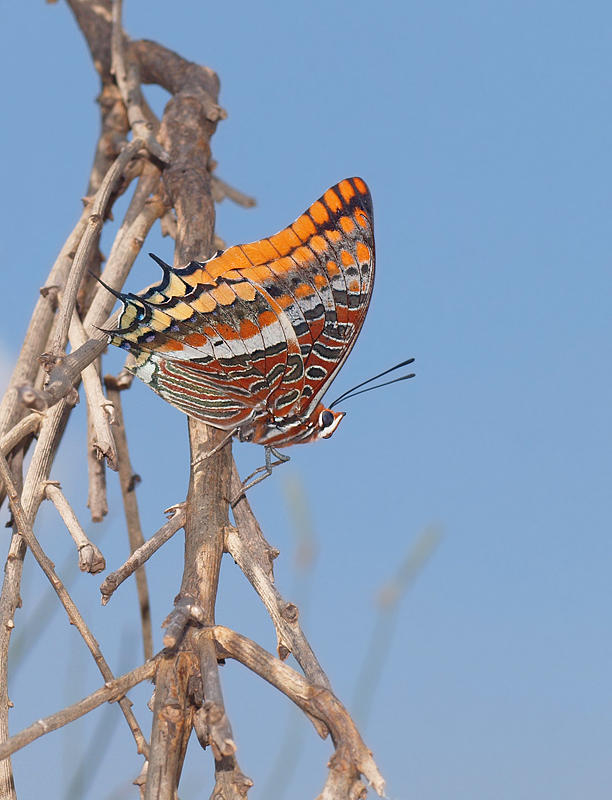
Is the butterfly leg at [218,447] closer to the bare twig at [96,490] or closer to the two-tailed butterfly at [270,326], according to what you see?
the two-tailed butterfly at [270,326]

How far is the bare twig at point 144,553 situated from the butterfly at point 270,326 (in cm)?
32

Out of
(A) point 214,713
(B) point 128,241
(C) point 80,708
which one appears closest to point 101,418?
(C) point 80,708

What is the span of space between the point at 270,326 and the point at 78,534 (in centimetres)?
71

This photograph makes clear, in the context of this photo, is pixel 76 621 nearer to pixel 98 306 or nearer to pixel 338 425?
pixel 338 425

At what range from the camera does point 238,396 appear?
2.09 metres

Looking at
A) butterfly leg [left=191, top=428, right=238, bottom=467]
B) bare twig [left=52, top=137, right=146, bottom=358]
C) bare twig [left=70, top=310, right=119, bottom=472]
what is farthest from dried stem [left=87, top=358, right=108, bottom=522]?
butterfly leg [left=191, top=428, right=238, bottom=467]

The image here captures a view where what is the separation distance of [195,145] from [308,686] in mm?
2234

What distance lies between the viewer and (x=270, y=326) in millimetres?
2055

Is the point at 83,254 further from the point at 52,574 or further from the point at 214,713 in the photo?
the point at 214,713

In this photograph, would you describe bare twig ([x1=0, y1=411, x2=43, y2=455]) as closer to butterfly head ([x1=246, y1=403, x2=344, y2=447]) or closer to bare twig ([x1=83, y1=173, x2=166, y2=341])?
bare twig ([x1=83, y1=173, x2=166, y2=341])

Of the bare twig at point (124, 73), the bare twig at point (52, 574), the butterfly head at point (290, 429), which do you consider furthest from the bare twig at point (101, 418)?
the bare twig at point (124, 73)

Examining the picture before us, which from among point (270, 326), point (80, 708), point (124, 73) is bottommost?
point (80, 708)

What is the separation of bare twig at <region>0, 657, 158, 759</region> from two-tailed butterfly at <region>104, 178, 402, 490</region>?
75cm

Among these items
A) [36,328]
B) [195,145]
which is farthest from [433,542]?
[195,145]
